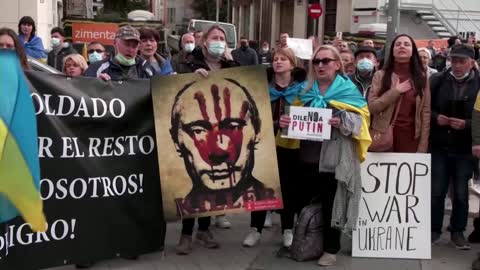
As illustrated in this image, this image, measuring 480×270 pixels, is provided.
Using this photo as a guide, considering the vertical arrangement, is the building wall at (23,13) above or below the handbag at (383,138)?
above

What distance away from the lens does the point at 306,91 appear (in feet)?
18.0

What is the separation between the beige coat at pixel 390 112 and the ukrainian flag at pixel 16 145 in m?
2.80

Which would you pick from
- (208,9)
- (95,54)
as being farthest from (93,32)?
(208,9)

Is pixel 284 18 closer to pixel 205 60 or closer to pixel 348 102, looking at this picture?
pixel 205 60

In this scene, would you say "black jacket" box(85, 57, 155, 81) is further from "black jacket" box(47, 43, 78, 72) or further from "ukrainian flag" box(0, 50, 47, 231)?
"black jacket" box(47, 43, 78, 72)

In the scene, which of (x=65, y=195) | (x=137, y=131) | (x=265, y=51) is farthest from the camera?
(x=265, y=51)

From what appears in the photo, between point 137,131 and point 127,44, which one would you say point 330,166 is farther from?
point 127,44

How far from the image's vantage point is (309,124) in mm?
5301

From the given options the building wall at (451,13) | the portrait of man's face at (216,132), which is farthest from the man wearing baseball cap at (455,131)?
the building wall at (451,13)

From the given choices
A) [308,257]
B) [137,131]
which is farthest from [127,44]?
[308,257]

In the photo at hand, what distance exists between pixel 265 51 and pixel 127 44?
1909 cm

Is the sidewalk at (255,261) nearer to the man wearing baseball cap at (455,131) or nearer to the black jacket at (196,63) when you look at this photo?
the man wearing baseball cap at (455,131)

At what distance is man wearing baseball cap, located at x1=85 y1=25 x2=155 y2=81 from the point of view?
5.42 meters

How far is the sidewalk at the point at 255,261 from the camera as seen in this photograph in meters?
5.37
